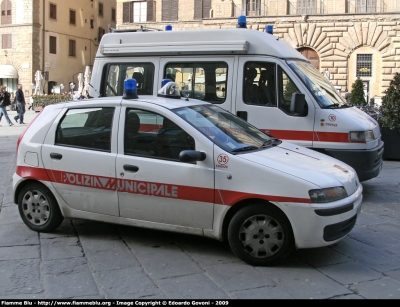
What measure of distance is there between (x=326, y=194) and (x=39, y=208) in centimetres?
306

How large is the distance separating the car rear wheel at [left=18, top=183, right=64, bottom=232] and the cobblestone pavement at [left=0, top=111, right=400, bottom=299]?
0.42 feet

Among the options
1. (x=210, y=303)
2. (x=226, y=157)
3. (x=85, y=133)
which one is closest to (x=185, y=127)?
(x=226, y=157)

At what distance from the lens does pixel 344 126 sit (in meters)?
7.80

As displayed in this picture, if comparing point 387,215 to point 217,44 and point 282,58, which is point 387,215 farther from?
point 217,44

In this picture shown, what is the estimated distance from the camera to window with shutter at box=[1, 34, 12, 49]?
1834 inches

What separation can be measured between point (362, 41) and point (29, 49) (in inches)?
1070

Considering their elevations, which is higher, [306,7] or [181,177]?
[306,7]

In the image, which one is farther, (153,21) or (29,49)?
(29,49)

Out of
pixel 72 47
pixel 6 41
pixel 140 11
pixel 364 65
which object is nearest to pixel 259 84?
pixel 364 65

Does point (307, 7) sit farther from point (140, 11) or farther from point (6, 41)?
point (6, 41)

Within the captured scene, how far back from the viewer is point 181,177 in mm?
5137

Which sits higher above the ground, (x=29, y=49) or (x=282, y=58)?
(x=29, y=49)

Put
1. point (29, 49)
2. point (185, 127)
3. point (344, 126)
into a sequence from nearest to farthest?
point (185, 127)
point (344, 126)
point (29, 49)

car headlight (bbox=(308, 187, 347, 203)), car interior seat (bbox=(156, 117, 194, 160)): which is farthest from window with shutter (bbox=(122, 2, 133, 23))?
car headlight (bbox=(308, 187, 347, 203))
